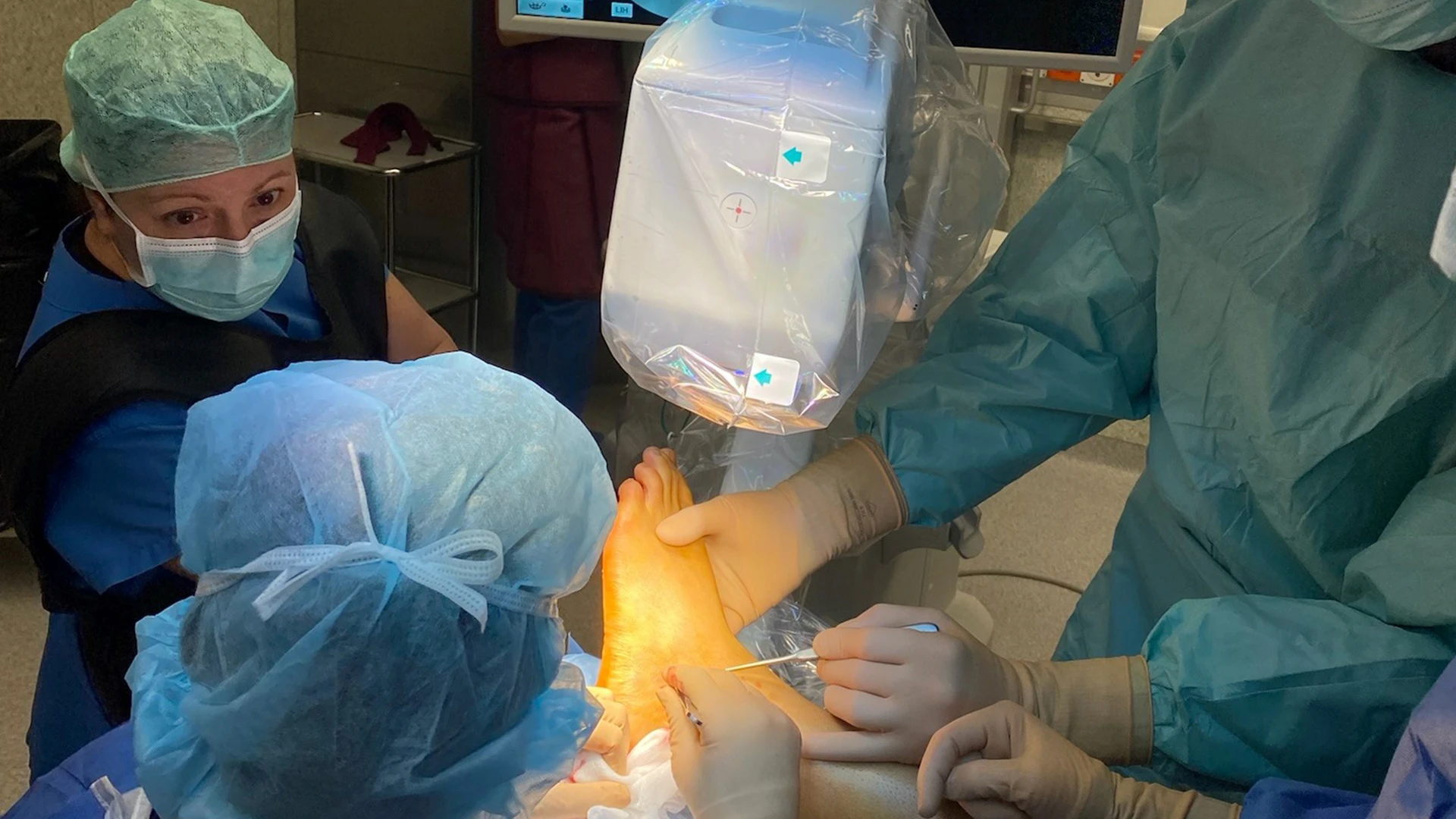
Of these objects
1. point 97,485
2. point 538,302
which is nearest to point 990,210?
point 97,485

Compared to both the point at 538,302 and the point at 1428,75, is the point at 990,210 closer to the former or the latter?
the point at 1428,75

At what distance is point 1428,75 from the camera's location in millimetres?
1034

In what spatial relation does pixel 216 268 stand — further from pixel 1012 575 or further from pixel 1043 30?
pixel 1012 575

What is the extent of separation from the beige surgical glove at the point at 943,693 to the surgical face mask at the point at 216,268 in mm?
797

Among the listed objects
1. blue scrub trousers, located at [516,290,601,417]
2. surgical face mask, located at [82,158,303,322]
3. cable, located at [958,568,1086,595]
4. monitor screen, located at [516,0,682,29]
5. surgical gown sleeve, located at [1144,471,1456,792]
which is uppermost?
monitor screen, located at [516,0,682,29]

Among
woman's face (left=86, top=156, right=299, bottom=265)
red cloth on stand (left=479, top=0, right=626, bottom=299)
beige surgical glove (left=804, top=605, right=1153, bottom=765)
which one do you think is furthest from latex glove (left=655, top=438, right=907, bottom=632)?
red cloth on stand (left=479, top=0, right=626, bottom=299)

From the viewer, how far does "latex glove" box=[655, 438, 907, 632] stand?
4.16 ft

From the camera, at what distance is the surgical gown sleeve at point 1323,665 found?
0.97 m

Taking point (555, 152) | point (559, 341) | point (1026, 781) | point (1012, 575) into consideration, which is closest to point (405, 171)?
point (555, 152)

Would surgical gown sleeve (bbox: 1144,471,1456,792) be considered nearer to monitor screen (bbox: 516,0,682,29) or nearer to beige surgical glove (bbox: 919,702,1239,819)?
beige surgical glove (bbox: 919,702,1239,819)

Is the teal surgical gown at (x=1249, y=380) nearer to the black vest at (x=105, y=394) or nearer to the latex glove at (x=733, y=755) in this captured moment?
the latex glove at (x=733, y=755)

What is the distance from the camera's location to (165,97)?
1.30m

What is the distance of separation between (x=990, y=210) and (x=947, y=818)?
1.96 feet

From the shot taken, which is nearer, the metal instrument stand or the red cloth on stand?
the red cloth on stand
